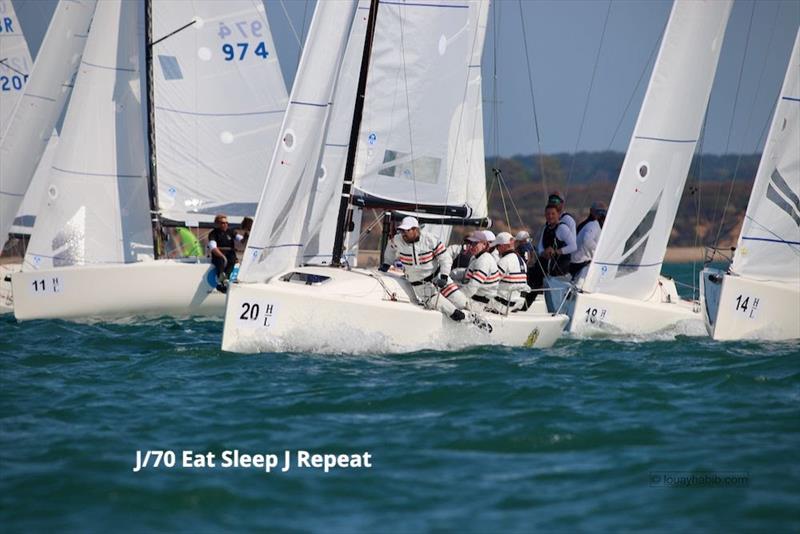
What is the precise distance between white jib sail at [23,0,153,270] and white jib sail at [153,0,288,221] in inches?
26.5

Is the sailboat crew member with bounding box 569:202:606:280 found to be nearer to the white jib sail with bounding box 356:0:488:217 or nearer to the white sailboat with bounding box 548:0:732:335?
the white sailboat with bounding box 548:0:732:335

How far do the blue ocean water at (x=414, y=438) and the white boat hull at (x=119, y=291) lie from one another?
171 inches

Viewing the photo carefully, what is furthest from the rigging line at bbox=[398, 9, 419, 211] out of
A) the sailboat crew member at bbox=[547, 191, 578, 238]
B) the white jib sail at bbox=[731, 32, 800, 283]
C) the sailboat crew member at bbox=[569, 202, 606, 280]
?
the white jib sail at bbox=[731, 32, 800, 283]

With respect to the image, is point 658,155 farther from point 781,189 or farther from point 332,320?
point 332,320

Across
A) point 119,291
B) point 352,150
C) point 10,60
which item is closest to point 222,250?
point 119,291

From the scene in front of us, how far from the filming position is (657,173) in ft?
47.4

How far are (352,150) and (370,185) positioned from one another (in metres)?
1.41

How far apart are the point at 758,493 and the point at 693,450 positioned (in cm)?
93

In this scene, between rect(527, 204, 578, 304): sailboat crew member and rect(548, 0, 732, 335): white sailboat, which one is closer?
rect(548, 0, 732, 335): white sailboat

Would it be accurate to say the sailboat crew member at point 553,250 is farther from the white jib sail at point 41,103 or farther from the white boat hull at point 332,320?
the white jib sail at point 41,103

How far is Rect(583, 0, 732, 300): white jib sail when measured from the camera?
14.3 m

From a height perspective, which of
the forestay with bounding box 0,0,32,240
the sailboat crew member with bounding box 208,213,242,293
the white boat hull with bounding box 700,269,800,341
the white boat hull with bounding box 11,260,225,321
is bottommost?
the white boat hull with bounding box 11,260,225,321

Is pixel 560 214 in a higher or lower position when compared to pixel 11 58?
lower

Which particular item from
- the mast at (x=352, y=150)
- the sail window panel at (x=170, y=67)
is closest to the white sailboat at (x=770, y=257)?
the mast at (x=352, y=150)
